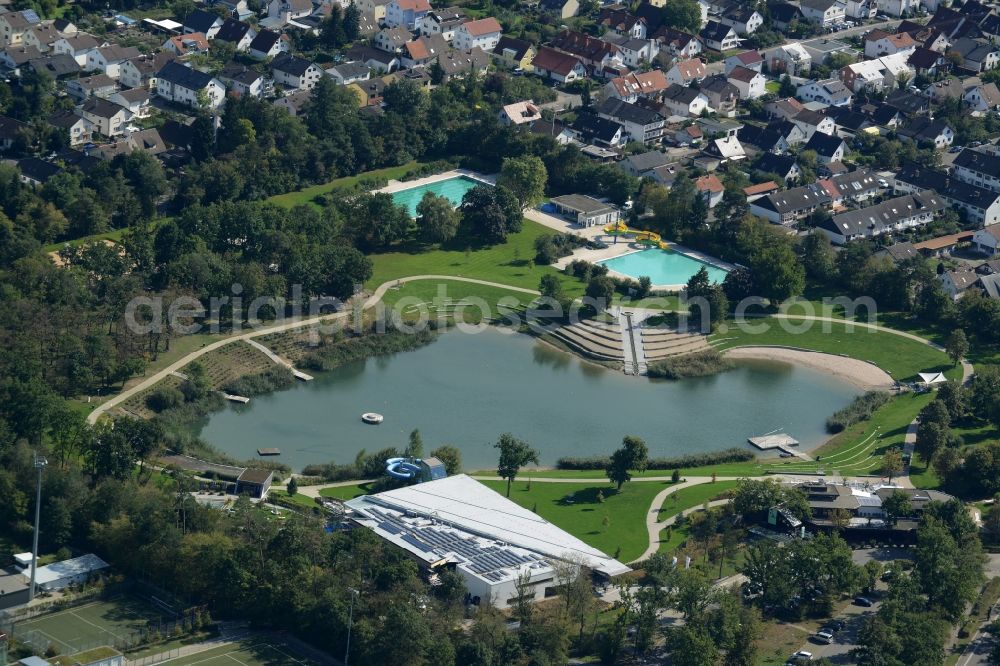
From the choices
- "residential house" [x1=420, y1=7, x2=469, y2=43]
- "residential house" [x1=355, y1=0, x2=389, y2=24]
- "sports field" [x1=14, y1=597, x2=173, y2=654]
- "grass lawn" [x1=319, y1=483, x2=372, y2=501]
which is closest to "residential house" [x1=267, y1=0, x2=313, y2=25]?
"residential house" [x1=355, y1=0, x2=389, y2=24]

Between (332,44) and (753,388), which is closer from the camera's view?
(753,388)

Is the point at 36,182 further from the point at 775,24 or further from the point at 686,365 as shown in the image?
the point at 775,24

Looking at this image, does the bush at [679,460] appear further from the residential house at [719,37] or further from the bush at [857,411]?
the residential house at [719,37]

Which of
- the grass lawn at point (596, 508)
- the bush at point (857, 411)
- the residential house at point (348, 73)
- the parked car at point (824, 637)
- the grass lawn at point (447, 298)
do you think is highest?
the residential house at point (348, 73)

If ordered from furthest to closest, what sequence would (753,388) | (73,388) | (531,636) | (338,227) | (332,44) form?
(332,44)
(338,227)
(753,388)
(73,388)
(531,636)

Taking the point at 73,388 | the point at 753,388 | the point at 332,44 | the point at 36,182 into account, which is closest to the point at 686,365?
the point at 753,388

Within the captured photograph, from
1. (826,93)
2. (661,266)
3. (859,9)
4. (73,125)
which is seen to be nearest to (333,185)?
(73,125)

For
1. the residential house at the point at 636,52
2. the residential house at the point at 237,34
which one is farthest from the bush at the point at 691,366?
the residential house at the point at 237,34
